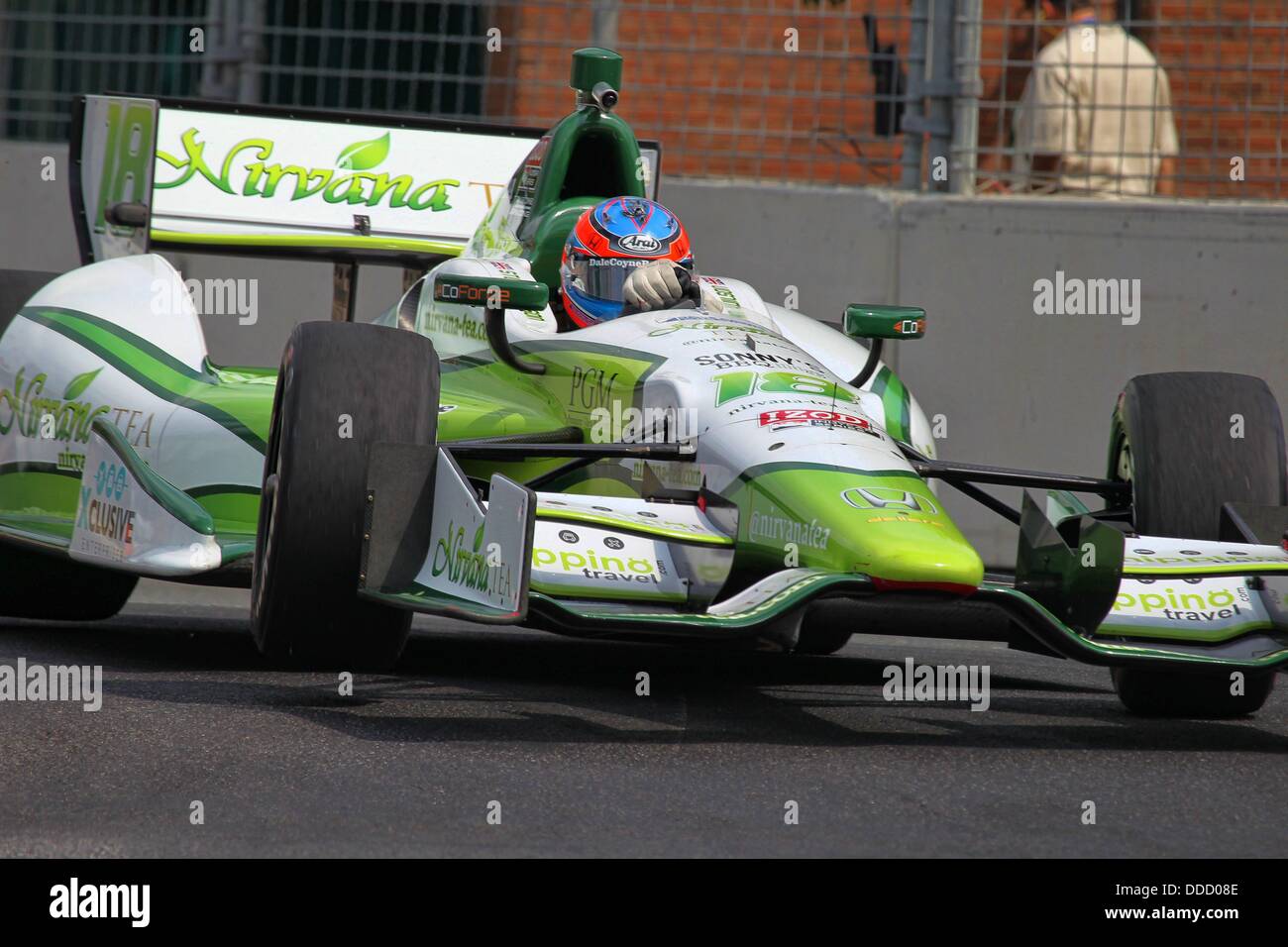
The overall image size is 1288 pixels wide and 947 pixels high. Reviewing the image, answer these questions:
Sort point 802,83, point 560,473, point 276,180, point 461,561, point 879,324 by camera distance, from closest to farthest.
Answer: point 461,561 → point 560,473 → point 879,324 → point 276,180 → point 802,83

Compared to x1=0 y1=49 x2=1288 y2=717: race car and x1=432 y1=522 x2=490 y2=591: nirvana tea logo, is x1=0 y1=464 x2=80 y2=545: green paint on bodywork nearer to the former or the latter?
x1=0 y1=49 x2=1288 y2=717: race car

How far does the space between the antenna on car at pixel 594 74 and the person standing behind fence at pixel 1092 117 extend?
84.9 inches

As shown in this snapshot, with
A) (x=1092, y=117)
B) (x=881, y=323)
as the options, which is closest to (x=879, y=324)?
(x=881, y=323)

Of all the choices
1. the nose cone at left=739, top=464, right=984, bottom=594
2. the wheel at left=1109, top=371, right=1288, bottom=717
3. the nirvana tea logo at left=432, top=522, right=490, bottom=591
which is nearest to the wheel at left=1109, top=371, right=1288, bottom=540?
the wheel at left=1109, top=371, right=1288, bottom=717

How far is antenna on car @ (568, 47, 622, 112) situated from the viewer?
6.86 m

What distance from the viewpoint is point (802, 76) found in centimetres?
893

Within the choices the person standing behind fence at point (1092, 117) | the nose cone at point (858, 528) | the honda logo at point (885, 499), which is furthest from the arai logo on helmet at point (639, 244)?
the person standing behind fence at point (1092, 117)

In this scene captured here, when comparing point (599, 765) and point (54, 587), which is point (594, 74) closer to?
point (54, 587)

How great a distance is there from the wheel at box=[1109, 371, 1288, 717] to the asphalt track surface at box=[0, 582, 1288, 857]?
0.11 metres

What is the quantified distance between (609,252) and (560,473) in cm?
92

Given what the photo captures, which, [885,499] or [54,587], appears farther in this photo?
[54,587]

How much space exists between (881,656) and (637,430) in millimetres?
1885
